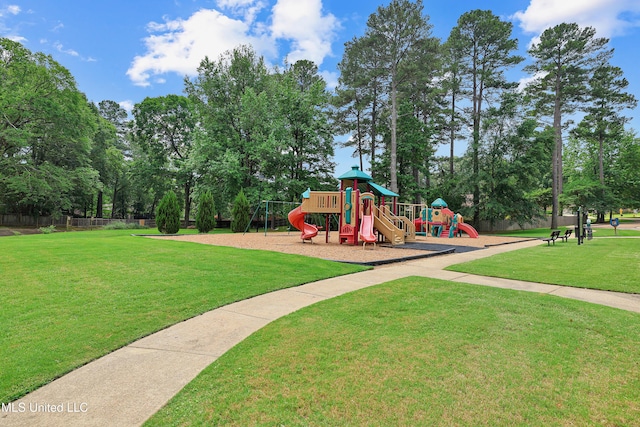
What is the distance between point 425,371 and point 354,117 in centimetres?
3249

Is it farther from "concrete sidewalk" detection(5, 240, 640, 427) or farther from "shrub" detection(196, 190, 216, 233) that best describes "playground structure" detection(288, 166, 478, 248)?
"concrete sidewalk" detection(5, 240, 640, 427)

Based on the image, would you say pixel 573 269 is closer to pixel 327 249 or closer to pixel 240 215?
pixel 327 249

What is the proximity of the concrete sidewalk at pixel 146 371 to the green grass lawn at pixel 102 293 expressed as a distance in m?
0.20

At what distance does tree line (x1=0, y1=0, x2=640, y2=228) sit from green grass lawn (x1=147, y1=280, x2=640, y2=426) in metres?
20.1

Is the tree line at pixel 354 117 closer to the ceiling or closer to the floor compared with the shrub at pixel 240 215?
closer to the ceiling

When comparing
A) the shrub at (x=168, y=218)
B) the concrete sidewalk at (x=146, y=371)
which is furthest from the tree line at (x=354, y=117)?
the concrete sidewalk at (x=146, y=371)

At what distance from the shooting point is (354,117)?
33250 millimetres

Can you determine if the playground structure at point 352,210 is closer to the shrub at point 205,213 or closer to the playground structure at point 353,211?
the playground structure at point 353,211

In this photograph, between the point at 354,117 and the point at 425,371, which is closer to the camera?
the point at 425,371

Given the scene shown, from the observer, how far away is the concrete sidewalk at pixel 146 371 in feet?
7.68

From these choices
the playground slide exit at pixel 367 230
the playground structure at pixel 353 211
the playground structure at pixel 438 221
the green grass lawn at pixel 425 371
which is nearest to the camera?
the green grass lawn at pixel 425 371

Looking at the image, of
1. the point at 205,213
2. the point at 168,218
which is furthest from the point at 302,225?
the point at 168,218

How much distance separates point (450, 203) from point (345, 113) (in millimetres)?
13616

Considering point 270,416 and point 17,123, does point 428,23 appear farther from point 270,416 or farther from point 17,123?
point 17,123
